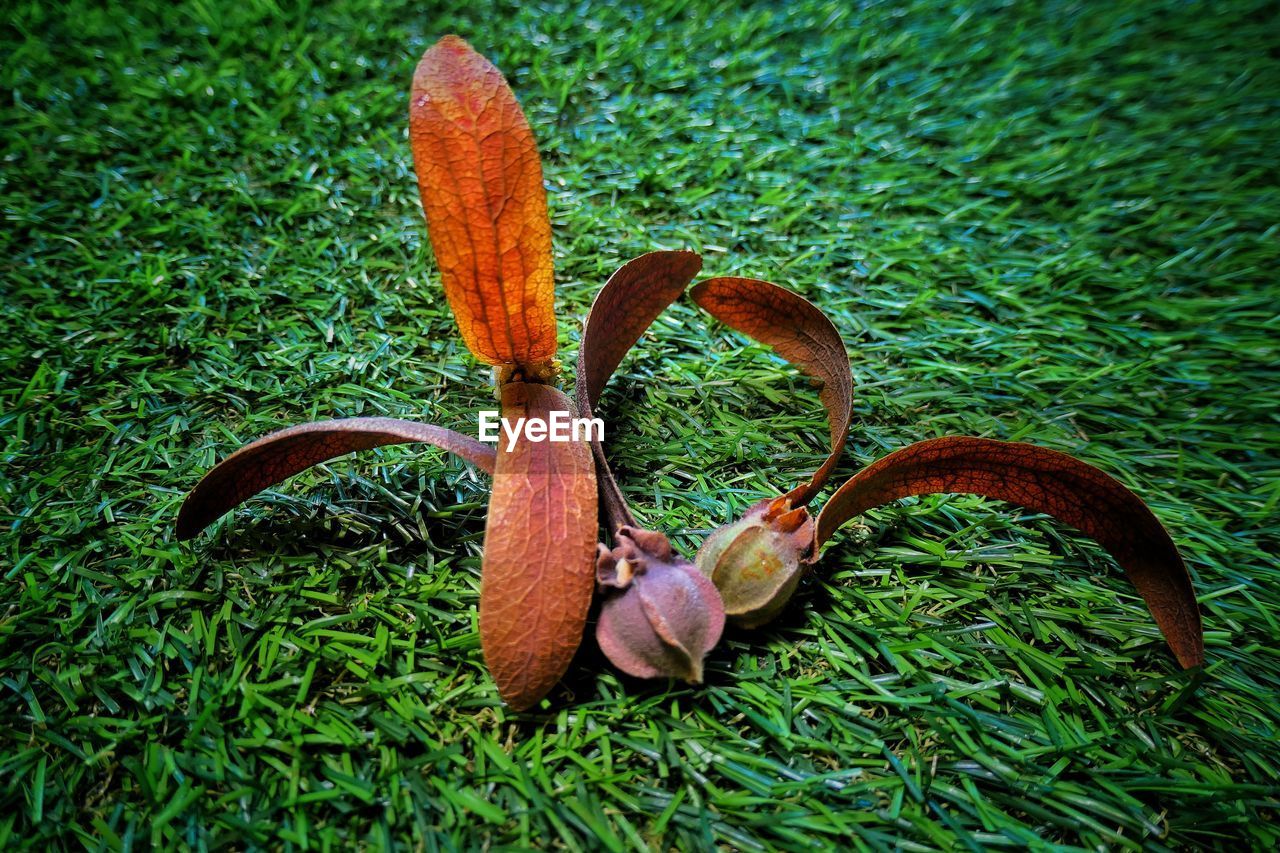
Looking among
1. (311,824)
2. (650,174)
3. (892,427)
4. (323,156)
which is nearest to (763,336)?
(892,427)

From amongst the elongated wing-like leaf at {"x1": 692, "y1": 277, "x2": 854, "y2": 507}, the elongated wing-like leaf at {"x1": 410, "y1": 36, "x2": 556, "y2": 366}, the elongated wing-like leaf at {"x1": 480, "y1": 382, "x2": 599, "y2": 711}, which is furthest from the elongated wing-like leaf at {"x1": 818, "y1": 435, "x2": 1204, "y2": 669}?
the elongated wing-like leaf at {"x1": 410, "y1": 36, "x2": 556, "y2": 366}

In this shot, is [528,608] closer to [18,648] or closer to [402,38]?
[18,648]

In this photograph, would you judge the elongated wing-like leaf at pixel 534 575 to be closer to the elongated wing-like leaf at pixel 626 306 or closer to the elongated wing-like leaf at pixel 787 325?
the elongated wing-like leaf at pixel 626 306

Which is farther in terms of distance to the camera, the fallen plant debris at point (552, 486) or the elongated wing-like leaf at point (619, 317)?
the elongated wing-like leaf at point (619, 317)

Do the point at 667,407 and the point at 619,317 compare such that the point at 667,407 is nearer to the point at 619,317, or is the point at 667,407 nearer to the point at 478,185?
the point at 619,317

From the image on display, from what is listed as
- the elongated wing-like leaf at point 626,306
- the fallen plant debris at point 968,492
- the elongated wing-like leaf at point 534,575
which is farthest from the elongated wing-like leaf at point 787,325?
the elongated wing-like leaf at point 534,575

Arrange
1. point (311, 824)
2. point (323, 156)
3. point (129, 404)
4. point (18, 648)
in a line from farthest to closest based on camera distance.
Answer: point (323, 156) → point (129, 404) → point (18, 648) → point (311, 824)
